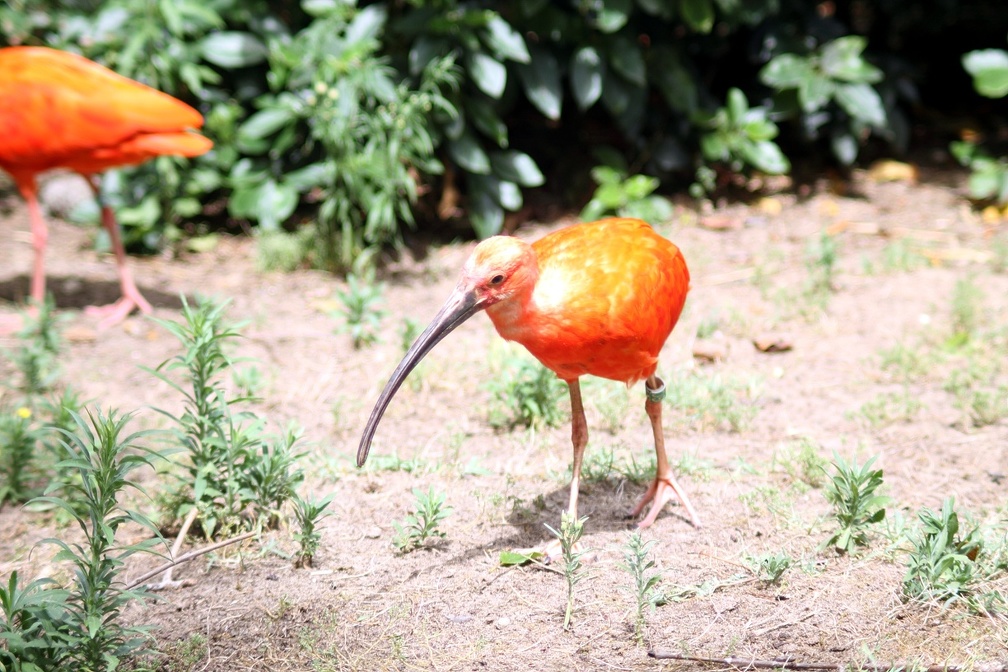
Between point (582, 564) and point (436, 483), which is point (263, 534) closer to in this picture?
point (436, 483)

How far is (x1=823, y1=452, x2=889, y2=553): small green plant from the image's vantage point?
9.92ft

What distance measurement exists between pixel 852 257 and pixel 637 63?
1650 millimetres

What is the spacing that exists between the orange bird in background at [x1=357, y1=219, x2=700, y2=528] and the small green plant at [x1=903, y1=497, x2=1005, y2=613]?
0.95 meters

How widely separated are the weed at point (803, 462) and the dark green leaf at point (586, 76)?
8.61ft

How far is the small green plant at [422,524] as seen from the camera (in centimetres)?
310

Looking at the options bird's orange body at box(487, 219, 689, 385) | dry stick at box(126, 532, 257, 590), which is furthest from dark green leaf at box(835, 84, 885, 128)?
dry stick at box(126, 532, 257, 590)

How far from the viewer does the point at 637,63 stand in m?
5.68

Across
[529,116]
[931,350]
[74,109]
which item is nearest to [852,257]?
[931,350]

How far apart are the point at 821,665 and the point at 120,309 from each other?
3.91 m

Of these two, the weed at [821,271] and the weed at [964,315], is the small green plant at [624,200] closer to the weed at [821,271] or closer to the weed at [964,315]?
the weed at [821,271]

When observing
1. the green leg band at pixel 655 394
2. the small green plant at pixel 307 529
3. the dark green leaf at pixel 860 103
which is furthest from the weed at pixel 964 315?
the small green plant at pixel 307 529

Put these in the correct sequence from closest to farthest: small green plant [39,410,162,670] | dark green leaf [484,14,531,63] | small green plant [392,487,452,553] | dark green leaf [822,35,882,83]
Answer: small green plant [39,410,162,670] → small green plant [392,487,452,553] → dark green leaf [484,14,531,63] → dark green leaf [822,35,882,83]

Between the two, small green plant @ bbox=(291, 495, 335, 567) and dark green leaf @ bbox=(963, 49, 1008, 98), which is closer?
small green plant @ bbox=(291, 495, 335, 567)

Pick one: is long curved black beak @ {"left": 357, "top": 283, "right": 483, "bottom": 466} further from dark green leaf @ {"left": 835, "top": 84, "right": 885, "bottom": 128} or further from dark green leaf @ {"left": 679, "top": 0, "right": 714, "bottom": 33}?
dark green leaf @ {"left": 835, "top": 84, "right": 885, "bottom": 128}
